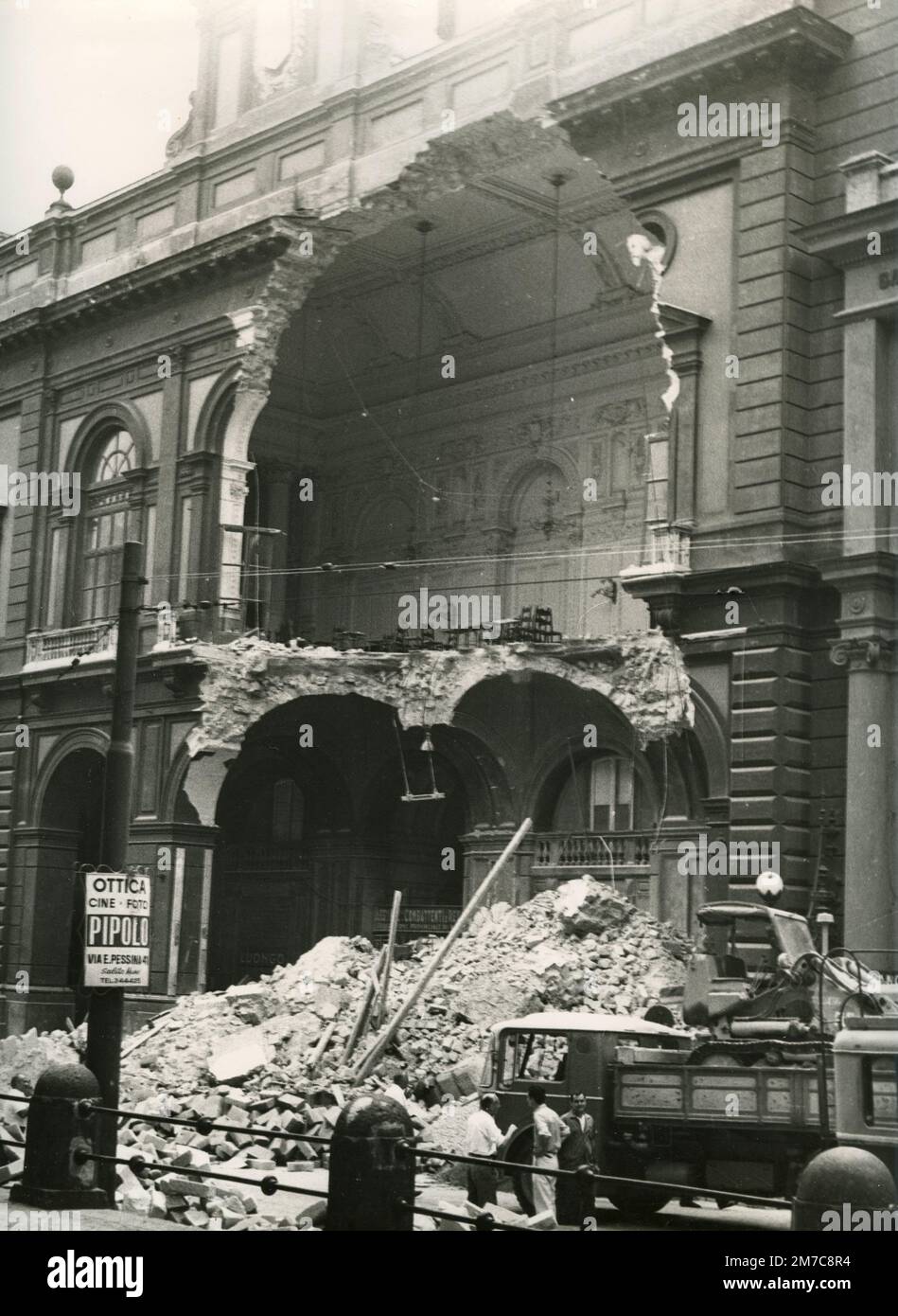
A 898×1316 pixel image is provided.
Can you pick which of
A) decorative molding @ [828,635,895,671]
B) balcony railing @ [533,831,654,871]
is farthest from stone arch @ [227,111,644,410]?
balcony railing @ [533,831,654,871]

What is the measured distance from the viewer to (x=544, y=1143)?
43.1 feet

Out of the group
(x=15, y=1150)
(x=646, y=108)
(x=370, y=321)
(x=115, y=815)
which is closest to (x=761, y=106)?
(x=646, y=108)

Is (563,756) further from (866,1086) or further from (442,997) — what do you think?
(866,1086)

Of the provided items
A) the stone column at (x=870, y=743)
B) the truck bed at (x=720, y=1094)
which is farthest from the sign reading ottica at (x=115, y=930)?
the stone column at (x=870, y=743)

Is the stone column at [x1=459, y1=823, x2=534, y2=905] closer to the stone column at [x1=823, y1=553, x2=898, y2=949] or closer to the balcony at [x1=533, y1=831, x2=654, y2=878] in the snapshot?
the balcony at [x1=533, y1=831, x2=654, y2=878]

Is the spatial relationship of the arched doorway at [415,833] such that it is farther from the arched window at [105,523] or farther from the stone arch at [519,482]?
the arched window at [105,523]

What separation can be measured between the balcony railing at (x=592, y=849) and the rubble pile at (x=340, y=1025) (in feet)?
3.24

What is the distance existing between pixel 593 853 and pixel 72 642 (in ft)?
33.5

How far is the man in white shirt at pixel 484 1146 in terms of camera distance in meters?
14.0

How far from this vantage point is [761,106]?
20891 mm

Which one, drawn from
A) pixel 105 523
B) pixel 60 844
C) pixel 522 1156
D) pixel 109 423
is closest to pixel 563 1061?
pixel 522 1156

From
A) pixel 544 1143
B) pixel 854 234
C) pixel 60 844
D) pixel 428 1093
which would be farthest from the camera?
pixel 60 844

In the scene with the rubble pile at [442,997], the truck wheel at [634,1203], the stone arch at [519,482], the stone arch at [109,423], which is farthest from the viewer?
the stone arch at [109,423]

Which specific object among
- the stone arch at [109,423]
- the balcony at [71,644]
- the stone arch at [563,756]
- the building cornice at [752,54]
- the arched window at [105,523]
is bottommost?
the stone arch at [563,756]
